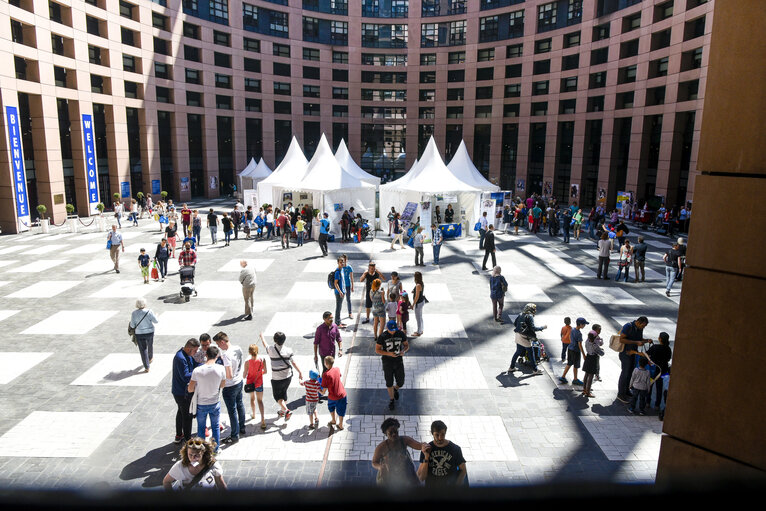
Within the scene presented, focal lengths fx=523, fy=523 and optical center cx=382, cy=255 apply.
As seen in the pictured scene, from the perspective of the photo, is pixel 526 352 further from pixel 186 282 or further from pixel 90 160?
pixel 90 160

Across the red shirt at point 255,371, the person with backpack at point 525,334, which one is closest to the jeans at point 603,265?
the person with backpack at point 525,334

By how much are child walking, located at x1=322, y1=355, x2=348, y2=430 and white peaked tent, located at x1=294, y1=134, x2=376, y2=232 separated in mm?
19194

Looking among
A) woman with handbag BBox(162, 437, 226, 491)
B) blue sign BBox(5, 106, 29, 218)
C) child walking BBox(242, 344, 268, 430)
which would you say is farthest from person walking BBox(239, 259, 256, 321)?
blue sign BBox(5, 106, 29, 218)

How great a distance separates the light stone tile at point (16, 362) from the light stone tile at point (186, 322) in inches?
103

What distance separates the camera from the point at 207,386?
26.4 ft

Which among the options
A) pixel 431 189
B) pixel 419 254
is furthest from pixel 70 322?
pixel 431 189

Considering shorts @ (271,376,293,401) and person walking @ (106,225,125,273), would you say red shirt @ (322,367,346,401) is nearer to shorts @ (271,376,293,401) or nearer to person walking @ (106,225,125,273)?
shorts @ (271,376,293,401)

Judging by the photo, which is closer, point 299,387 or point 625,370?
point 625,370

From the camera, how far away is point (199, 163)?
51969 millimetres

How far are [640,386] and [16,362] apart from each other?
1317 centimetres

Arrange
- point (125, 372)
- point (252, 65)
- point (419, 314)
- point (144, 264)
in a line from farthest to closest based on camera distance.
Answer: point (252, 65) → point (144, 264) → point (419, 314) → point (125, 372)

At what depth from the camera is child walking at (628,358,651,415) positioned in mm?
9664

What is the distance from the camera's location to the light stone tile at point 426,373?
1084cm

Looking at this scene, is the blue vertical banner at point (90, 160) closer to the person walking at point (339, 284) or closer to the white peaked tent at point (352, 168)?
the white peaked tent at point (352, 168)
